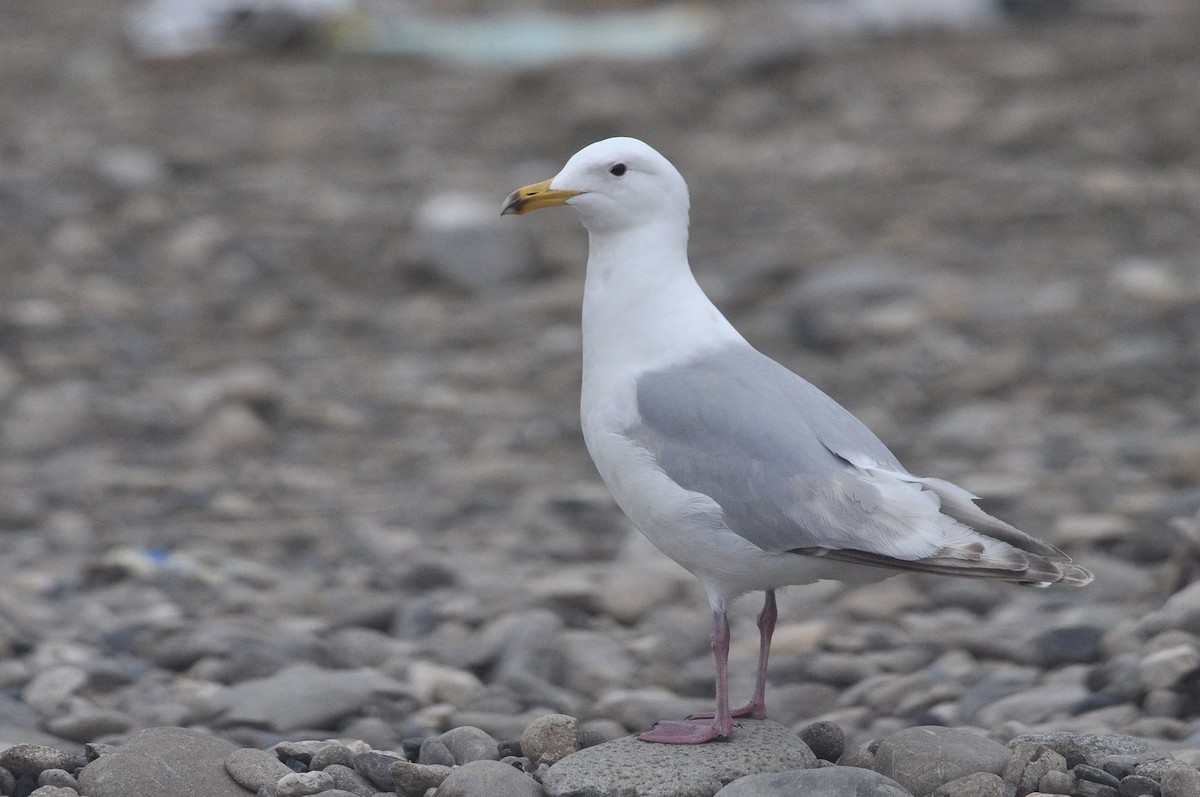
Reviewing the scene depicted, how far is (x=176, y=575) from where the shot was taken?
5.68m

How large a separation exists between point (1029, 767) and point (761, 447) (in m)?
0.93

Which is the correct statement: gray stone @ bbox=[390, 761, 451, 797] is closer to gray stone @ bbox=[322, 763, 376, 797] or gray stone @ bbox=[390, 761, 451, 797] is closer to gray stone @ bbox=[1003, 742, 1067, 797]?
gray stone @ bbox=[322, 763, 376, 797]

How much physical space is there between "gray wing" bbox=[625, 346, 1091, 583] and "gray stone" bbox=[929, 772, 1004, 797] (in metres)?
0.44

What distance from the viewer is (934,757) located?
11.9 ft

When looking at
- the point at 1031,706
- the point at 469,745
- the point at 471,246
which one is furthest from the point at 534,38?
the point at 469,745

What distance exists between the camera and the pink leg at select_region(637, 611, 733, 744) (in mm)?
3803

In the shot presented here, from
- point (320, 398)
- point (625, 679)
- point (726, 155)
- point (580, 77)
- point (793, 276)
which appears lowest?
point (625, 679)

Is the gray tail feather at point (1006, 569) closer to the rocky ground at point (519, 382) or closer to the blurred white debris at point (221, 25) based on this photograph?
the rocky ground at point (519, 382)

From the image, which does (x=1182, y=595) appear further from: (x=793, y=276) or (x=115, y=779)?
(x=793, y=276)

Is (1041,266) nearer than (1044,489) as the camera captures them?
No

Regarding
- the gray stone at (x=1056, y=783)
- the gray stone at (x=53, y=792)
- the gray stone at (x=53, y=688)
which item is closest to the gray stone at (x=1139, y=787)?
the gray stone at (x=1056, y=783)

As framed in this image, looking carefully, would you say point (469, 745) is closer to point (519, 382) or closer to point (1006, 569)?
point (1006, 569)


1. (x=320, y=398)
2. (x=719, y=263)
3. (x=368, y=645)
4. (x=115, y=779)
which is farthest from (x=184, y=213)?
(x=115, y=779)

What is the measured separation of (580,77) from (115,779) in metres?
9.72
